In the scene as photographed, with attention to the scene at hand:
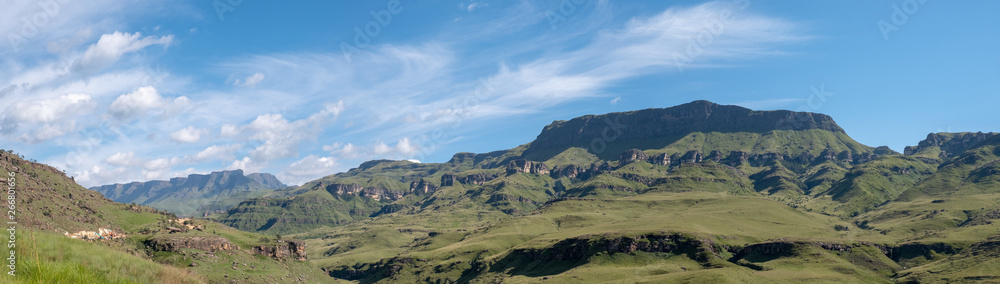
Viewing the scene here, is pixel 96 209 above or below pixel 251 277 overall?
above

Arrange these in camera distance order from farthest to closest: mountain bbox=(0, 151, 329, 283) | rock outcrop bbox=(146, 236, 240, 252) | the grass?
rock outcrop bbox=(146, 236, 240, 252), mountain bbox=(0, 151, 329, 283), the grass

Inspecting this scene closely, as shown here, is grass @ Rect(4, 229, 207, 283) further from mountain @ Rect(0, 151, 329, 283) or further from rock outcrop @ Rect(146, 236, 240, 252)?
rock outcrop @ Rect(146, 236, 240, 252)

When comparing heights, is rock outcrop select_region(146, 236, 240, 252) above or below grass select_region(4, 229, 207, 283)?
below

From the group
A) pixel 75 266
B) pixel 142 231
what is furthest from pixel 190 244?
pixel 75 266

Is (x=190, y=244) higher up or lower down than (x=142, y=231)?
lower down

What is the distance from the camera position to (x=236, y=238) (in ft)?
603

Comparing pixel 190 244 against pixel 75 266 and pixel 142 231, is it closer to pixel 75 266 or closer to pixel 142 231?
→ pixel 142 231

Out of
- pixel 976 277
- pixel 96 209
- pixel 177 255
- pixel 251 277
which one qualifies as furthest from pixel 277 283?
pixel 976 277

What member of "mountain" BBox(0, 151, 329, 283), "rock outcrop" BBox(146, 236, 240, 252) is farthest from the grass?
"rock outcrop" BBox(146, 236, 240, 252)

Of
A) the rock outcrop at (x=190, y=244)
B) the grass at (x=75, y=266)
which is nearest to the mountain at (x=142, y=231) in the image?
the rock outcrop at (x=190, y=244)

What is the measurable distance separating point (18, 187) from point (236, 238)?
63494 mm

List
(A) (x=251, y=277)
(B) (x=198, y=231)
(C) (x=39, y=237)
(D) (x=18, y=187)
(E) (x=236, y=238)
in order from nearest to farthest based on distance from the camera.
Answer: (C) (x=39, y=237) < (D) (x=18, y=187) < (A) (x=251, y=277) < (B) (x=198, y=231) < (E) (x=236, y=238)

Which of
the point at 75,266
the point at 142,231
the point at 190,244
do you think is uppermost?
the point at 142,231

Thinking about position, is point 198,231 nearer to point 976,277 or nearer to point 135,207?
point 135,207
